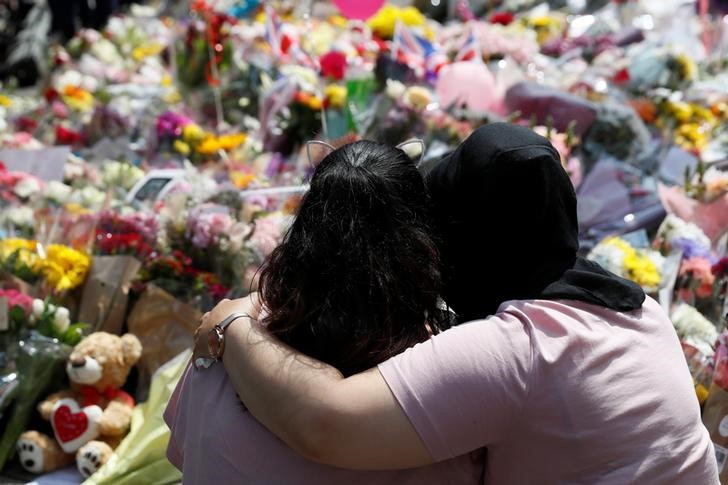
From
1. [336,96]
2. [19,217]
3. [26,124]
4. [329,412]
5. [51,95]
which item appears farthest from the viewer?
[51,95]

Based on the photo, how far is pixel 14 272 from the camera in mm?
3014

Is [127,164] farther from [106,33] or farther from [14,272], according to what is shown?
[106,33]

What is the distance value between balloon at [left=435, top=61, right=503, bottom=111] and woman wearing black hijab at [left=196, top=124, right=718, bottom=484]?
2765 mm

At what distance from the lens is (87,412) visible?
2656 mm

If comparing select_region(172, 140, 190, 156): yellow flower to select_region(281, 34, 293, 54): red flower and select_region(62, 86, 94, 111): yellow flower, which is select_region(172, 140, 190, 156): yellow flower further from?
select_region(62, 86, 94, 111): yellow flower

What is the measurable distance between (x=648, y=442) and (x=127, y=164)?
3197 mm

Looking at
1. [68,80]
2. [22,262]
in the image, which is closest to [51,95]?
[68,80]

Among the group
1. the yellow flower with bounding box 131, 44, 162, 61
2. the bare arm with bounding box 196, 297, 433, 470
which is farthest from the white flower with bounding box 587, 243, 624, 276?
the yellow flower with bounding box 131, 44, 162, 61

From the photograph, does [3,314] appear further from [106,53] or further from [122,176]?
[106,53]

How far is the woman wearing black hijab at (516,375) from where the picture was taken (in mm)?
1375

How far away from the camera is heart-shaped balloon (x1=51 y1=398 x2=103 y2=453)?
2641mm

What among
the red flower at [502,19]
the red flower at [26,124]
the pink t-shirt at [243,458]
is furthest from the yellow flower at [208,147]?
the red flower at [502,19]

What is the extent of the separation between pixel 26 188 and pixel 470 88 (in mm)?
2153

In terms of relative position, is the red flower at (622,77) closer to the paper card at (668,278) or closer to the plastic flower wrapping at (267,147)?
the plastic flower wrapping at (267,147)
